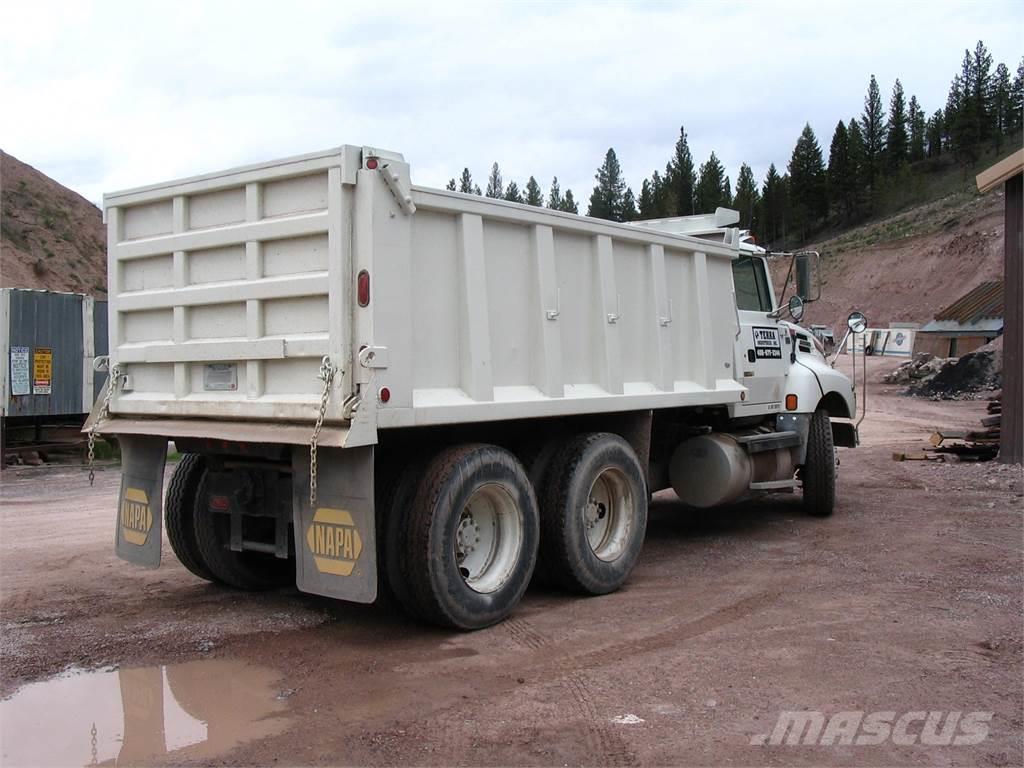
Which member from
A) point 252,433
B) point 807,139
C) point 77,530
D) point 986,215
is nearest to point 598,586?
point 252,433

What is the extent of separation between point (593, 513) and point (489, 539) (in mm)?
1281

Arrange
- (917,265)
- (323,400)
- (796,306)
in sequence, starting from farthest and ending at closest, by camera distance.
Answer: (917,265) → (796,306) → (323,400)

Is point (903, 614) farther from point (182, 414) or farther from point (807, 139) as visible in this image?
point (807, 139)

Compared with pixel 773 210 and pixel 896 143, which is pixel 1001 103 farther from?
pixel 773 210

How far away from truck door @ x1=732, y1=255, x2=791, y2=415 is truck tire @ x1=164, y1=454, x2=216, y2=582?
4851 millimetres

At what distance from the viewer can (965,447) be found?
14.4 m

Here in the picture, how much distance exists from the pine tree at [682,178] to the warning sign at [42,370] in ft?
282

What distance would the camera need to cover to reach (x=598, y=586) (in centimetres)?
680

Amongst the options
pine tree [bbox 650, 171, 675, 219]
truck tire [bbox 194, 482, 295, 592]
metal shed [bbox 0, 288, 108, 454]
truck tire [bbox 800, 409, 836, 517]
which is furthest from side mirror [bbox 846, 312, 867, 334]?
pine tree [bbox 650, 171, 675, 219]

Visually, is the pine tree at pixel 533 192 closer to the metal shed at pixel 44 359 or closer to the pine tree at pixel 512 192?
the pine tree at pixel 512 192

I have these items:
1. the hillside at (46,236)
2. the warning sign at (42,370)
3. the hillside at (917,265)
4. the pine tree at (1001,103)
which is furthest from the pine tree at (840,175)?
the warning sign at (42,370)

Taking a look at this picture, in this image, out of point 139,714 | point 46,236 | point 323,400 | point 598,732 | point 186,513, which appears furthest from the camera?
point 46,236

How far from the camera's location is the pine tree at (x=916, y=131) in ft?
367

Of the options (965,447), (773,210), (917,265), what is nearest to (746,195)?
(773,210)
